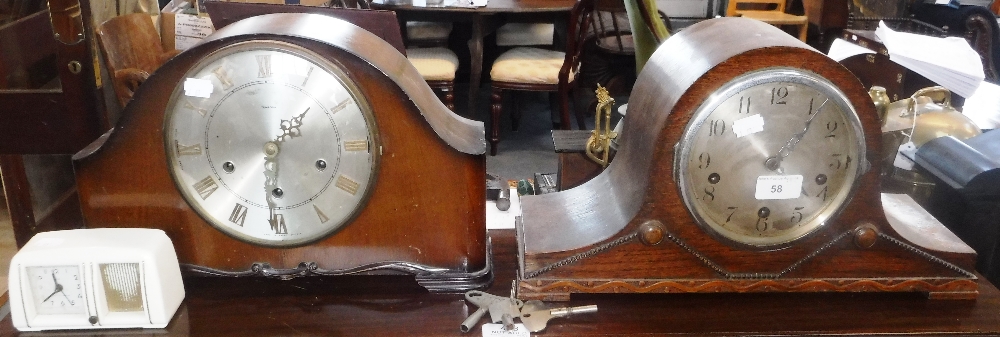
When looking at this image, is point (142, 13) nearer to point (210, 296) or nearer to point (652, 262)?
point (210, 296)

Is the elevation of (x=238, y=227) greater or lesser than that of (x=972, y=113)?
greater

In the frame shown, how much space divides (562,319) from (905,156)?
0.86m

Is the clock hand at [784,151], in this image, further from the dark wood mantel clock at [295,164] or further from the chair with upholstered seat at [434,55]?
the chair with upholstered seat at [434,55]

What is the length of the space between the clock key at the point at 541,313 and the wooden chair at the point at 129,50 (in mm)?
1387

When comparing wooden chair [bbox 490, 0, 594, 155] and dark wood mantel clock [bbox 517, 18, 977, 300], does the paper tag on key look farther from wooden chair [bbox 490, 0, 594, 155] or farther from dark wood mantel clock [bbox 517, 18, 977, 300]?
wooden chair [bbox 490, 0, 594, 155]

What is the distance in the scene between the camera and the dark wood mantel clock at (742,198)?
0.95m

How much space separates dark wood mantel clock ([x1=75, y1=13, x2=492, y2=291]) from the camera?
95 cm

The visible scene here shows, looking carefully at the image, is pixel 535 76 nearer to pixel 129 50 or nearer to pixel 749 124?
pixel 129 50

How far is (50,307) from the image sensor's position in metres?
0.97

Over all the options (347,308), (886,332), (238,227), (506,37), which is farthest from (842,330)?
(506,37)

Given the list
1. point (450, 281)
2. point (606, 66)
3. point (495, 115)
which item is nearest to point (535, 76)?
point (495, 115)

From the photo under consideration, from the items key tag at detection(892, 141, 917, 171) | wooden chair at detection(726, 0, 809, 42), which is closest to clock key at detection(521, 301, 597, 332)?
key tag at detection(892, 141, 917, 171)

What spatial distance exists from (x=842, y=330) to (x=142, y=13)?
225 centimetres

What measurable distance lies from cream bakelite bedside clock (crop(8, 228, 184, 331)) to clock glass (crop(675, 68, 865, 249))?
0.70 m
